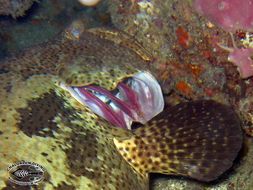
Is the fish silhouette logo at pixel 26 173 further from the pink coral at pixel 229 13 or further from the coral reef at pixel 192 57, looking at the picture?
the pink coral at pixel 229 13

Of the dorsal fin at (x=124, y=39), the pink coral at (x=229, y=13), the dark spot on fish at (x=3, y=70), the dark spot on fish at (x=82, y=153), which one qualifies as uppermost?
the pink coral at (x=229, y=13)

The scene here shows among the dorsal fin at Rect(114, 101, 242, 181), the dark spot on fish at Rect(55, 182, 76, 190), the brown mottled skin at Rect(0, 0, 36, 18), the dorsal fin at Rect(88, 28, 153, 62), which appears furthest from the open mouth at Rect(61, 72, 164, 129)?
the brown mottled skin at Rect(0, 0, 36, 18)

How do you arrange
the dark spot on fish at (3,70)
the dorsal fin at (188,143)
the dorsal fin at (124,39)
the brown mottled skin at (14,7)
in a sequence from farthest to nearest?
the brown mottled skin at (14,7)
the dorsal fin at (124,39)
the dark spot on fish at (3,70)
the dorsal fin at (188,143)

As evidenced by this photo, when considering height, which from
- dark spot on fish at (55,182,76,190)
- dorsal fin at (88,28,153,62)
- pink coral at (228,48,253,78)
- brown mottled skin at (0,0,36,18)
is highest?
pink coral at (228,48,253,78)

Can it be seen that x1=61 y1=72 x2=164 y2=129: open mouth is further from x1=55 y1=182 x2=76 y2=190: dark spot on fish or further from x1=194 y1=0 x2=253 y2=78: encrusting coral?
x1=55 y1=182 x2=76 y2=190: dark spot on fish

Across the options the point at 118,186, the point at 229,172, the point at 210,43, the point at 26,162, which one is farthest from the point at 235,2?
the point at 26,162

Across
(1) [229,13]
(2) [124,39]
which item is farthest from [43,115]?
(1) [229,13]

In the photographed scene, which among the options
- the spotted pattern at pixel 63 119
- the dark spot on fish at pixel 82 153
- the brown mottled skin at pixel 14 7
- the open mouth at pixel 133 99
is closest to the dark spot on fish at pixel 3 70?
the spotted pattern at pixel 63 119
